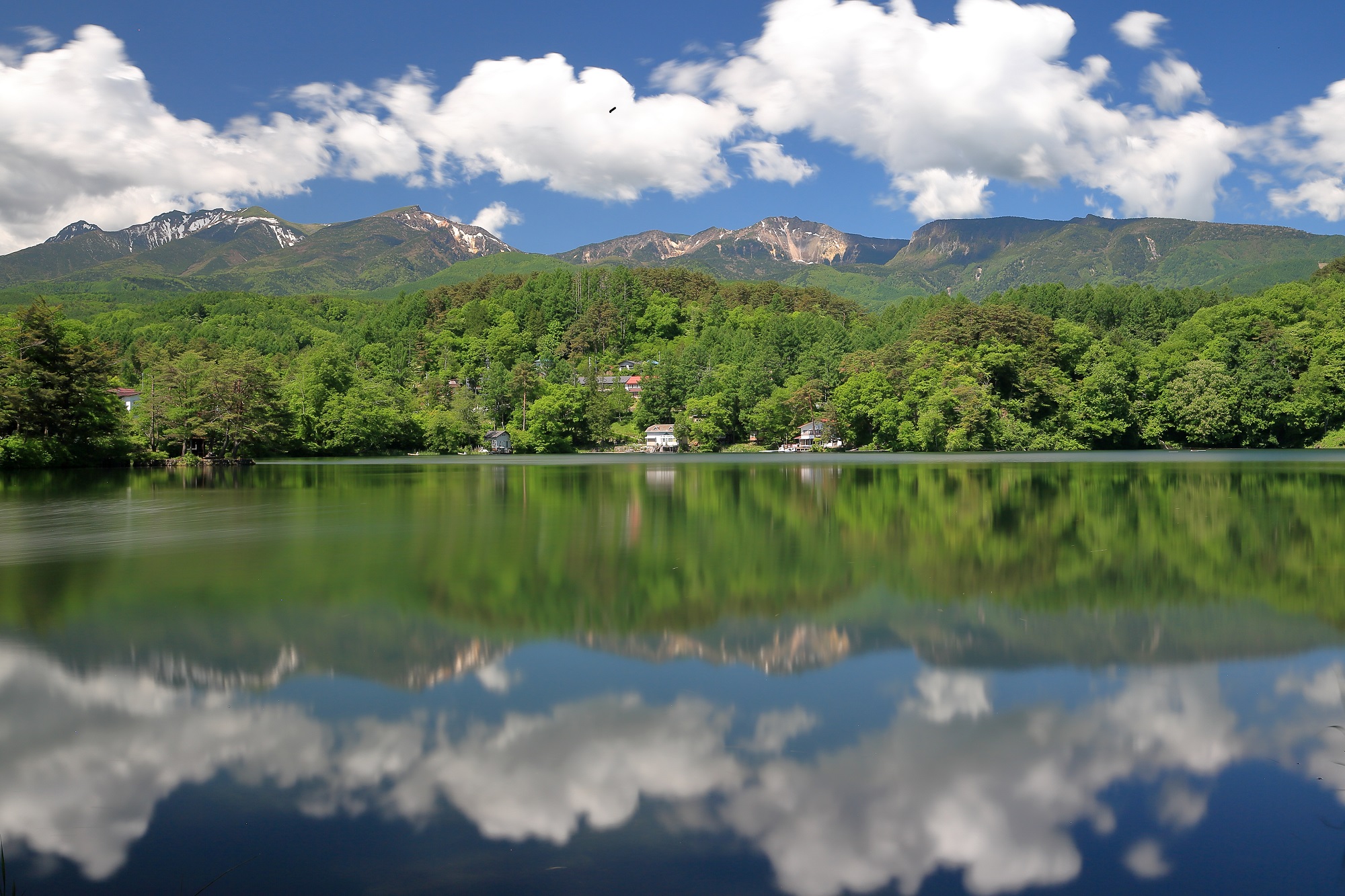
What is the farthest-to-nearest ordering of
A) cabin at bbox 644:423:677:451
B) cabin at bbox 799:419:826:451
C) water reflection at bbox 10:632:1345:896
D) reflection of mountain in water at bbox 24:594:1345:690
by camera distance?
1. cabin at bbox 644:423:677:451
2. cabin at bbox 799:419:826:451
3. reflection of mountain in water at bbox 24:594:1345:690
4. water reflection at bbox 10:632:1345:896

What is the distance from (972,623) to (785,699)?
3.50 m

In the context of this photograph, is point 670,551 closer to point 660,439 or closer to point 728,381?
point 728,381

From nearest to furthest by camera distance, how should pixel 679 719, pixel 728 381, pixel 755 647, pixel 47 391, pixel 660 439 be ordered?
1. pixel 679 719
2. pixel 755 647
3. pixel 47 391
4. pixel 728 381
5. pixel 660 439

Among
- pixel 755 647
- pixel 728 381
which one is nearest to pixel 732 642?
pixel 755 647

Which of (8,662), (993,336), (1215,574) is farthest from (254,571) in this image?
(993,336)

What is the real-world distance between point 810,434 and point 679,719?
85101 mm

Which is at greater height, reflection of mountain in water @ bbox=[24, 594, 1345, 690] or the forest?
the forest

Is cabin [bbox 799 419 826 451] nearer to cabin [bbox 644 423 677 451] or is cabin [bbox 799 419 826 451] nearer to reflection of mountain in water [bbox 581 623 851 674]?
cabin [bbox 644 423 677 451]

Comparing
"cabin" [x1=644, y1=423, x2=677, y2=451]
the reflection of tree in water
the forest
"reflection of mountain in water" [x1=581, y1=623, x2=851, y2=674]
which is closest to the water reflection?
"reflection of mountain in water" [x1=581, y1=623, x2=851, y2=674]

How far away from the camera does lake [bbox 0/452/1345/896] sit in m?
4.63

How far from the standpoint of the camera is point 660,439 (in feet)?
323

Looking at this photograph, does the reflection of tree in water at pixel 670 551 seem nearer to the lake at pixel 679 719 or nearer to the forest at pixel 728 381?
the lake at pixel 679 719

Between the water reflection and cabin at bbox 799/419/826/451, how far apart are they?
270 feet

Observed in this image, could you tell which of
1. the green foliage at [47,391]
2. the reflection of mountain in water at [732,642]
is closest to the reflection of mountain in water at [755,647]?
the reflection of mountain in water at [732,642]
